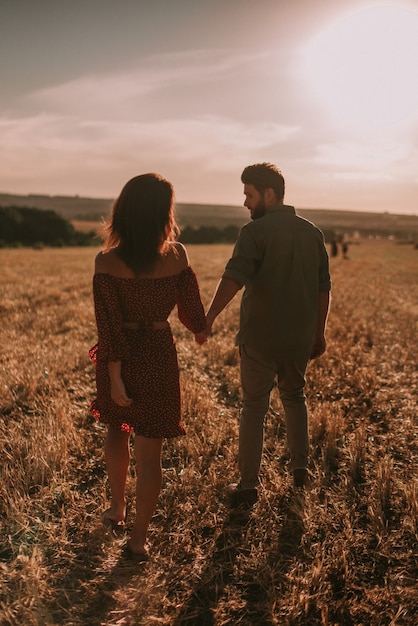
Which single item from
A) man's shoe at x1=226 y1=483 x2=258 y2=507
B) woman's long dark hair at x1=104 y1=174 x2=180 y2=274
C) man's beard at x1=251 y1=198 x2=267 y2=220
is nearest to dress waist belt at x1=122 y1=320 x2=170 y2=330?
woman's long dark hair at x1=104 y1=174 x2=180 y2=274

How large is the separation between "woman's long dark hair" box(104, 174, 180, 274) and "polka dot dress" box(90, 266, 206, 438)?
0.15 m

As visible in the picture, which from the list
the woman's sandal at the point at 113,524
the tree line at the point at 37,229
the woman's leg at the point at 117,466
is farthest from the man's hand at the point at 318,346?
the tree line at the point at 37,229

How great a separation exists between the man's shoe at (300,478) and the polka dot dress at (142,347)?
4.05 feet

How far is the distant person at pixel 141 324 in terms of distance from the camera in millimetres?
2941

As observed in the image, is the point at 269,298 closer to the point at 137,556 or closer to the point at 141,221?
the point at 141,221

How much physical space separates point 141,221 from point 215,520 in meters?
2.04

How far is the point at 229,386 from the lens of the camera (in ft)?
21.5

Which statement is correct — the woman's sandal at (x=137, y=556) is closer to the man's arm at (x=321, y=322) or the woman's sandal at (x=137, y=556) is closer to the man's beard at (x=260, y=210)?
the man's arm at (x=321, y=322)

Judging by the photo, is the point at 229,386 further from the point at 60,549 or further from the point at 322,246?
the point at 60,549

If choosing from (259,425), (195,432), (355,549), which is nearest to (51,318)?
(195,432)

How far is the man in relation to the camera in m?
3.64

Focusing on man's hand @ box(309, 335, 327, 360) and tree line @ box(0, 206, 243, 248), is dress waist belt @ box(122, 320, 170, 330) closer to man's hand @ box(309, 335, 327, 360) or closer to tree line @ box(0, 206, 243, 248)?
man's hand @ box(309, 335, 327, 360)

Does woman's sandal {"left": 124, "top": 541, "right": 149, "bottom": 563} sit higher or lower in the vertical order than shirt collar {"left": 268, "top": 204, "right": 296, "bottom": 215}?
lower

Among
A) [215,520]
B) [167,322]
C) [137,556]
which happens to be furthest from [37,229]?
[137,556]
